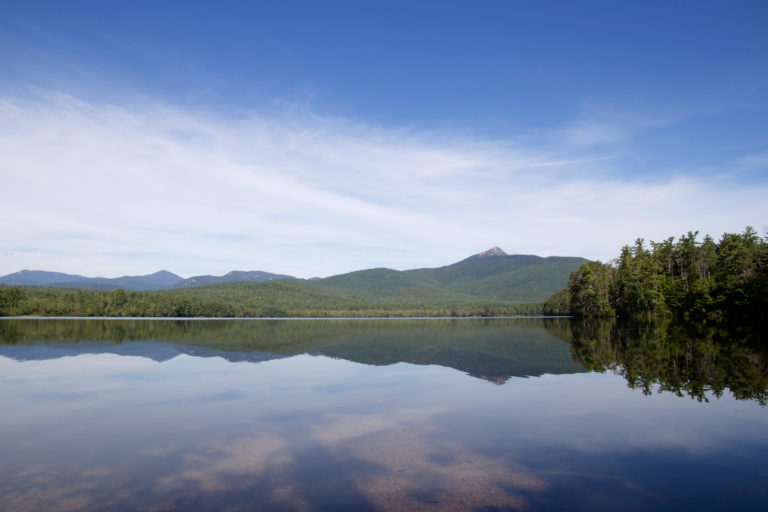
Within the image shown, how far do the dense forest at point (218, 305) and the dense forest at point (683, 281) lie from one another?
226ft

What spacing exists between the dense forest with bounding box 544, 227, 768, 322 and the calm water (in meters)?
39.9

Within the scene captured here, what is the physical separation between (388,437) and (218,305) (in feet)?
417

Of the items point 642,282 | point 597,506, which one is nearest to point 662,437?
point 597,506

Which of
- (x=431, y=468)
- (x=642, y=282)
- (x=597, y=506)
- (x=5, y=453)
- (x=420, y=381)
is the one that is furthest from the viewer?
(x=642, y=282)

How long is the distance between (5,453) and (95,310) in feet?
421

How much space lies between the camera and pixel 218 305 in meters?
130

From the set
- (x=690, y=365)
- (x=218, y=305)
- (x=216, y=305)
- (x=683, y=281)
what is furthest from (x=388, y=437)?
(x=218, y=305)

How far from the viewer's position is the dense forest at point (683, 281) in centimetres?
5506

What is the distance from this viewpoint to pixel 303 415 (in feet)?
44.8

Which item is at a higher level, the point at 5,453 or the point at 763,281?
the point at 763,281

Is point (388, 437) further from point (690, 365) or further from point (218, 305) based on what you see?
point (218, 305)

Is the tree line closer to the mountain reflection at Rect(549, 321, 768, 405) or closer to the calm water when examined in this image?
the calm water

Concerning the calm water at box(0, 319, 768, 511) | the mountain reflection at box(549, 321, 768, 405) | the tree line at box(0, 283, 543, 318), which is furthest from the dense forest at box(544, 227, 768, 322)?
the tree line at box(0, 283, 543, 318)

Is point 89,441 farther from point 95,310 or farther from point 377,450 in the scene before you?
point 95,310
